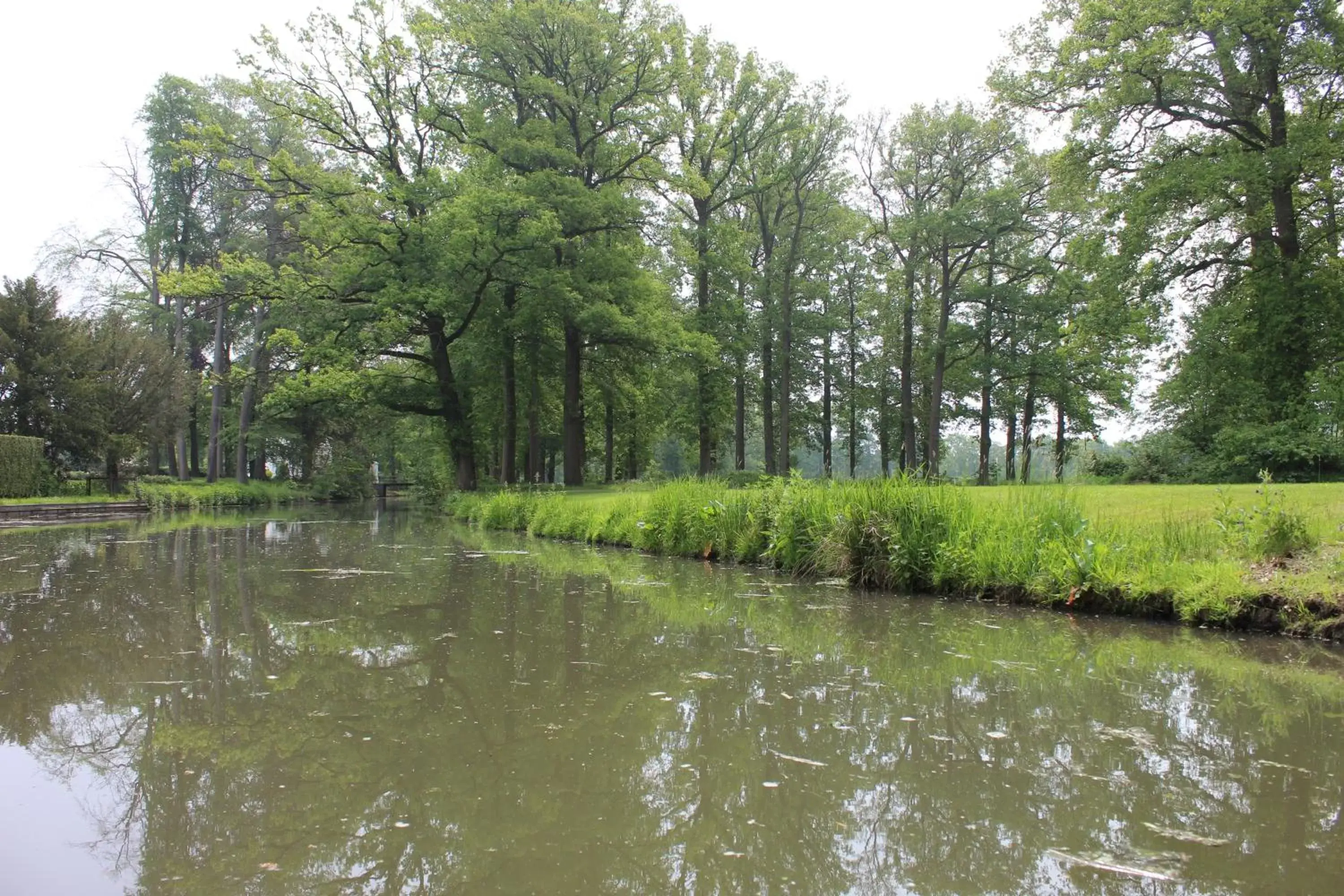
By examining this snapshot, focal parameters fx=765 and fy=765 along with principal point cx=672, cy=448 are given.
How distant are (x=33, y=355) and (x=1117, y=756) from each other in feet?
95.7

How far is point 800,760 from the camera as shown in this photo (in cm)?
313

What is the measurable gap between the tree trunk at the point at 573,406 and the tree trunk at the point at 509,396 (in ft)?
5.78

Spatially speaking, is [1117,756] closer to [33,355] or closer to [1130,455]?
[1130,455]

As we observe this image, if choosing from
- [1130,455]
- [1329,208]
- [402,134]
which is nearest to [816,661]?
[1130,455]

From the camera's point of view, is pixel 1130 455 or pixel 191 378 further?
pixel 191 378

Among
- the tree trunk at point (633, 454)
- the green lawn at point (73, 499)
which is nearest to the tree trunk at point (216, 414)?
the green lawn at point (73, 499)

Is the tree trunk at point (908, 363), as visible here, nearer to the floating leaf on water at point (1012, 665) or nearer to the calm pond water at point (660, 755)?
the calm pond water at point (660, 755)

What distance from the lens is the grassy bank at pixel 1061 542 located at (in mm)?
5625

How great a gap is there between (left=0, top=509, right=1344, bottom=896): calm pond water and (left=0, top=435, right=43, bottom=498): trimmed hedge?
20200mm

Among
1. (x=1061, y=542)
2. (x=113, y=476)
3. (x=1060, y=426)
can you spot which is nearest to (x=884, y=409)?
(x=1060, y=426)

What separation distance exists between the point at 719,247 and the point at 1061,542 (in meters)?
19.8

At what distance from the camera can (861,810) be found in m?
2.70

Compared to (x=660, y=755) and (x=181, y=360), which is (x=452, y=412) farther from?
(x=660, y=755)

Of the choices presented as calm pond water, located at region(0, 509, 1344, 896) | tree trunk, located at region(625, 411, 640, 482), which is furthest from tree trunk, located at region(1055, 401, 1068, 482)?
calm pond water, located at region(0, 509, 1344, 896)
